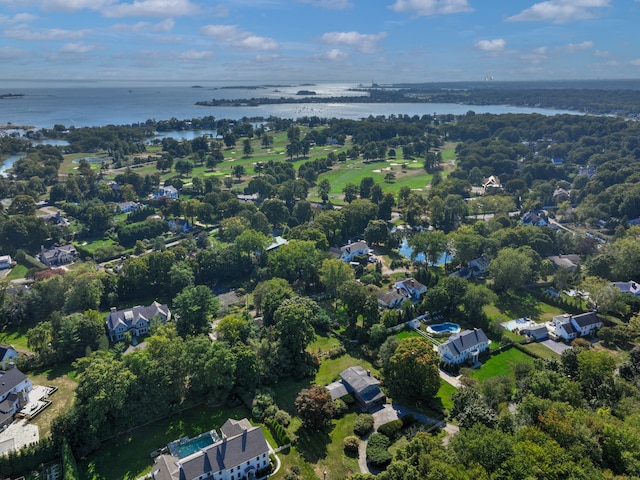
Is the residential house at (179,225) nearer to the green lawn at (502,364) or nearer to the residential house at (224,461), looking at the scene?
the residential house at (224,461)

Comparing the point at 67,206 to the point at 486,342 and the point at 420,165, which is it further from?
the point at 420,165

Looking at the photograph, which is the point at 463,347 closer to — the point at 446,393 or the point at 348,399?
the point at 446,393

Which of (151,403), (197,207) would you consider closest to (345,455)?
(151,403)

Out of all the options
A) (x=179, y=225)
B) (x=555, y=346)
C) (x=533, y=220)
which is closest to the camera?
(x=555, y=346)

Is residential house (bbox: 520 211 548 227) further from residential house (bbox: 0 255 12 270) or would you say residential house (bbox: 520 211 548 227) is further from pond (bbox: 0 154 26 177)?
pond (bbox: 0 154 26 177)

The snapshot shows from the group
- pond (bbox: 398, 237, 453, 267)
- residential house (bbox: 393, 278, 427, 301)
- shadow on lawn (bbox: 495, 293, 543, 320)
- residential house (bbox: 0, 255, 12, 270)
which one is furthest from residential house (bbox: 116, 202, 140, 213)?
shadow on lawn (bbox: 495, 293, 543, 320)

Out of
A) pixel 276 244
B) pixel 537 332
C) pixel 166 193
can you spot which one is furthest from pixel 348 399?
pixel 166 193
